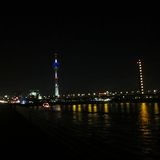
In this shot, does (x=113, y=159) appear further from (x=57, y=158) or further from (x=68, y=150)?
(x=68, y=150)

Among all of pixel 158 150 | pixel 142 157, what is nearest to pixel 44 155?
pixel 142 157

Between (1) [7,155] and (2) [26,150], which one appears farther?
(2) [26,150]

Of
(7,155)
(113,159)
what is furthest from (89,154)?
(7,155)

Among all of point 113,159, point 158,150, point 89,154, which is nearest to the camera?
point 113,159

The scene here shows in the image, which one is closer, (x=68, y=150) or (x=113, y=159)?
(x=113, y=159)

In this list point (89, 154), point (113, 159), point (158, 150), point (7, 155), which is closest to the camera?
point (113, 159)

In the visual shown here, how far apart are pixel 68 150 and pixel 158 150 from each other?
410 cm

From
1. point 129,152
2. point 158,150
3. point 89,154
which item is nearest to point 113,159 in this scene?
point 89,154

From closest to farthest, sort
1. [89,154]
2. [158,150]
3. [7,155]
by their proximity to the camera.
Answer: [89,154] → [7,155] → [158,150]

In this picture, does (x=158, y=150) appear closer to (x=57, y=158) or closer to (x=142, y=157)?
(x=142, y=157)

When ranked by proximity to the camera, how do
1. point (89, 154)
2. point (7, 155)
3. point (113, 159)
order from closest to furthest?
point (113, 159) → point (89, 154) → point (7, 155)

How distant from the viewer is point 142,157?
13836 millimetres

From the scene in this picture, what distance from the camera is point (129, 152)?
50.5ft

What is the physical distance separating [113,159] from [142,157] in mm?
1766
